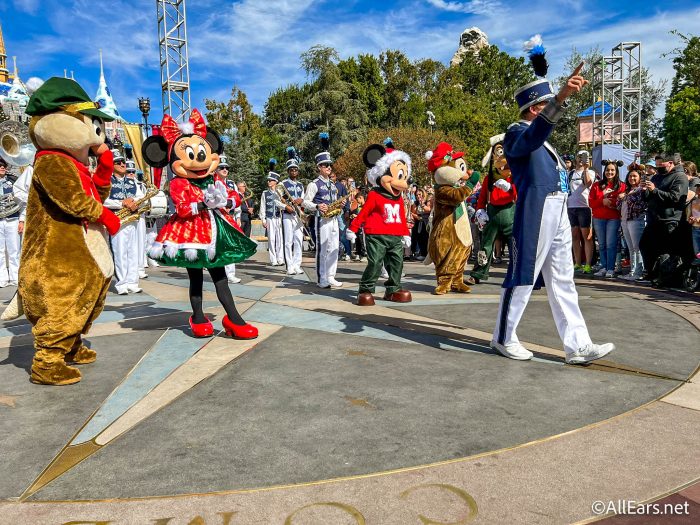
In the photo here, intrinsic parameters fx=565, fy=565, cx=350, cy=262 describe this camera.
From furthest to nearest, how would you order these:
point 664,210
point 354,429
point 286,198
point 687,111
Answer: point 687,111
point 286,198
point 664,210
point 354,429

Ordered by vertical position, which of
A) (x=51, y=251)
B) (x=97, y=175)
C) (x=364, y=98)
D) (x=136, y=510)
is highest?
(x=364, y=98)

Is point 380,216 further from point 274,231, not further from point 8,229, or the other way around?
point 8,229

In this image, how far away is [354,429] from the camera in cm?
283

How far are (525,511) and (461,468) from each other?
38 centimetres

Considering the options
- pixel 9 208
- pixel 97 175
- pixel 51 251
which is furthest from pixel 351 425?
pixel 9 208

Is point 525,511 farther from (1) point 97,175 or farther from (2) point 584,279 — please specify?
(2) point 584,279

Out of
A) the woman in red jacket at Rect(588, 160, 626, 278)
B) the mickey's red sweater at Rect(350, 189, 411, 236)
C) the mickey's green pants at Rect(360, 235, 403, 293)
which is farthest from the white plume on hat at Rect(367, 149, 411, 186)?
the woman in red jacket at Rect(588, 160, 626, 278)

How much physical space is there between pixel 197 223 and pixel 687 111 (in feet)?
101

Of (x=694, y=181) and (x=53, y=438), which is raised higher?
(x=694, y=181)

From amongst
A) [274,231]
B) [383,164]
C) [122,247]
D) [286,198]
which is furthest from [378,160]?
[274,231]

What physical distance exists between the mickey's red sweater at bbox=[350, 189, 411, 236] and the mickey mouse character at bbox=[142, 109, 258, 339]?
1861 millimetres

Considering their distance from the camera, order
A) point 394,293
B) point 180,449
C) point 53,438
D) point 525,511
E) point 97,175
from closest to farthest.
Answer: point 525,511 < point 180,449 < point 53,438 < point 97,175 < point 394,293

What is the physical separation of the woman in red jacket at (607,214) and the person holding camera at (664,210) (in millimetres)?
780

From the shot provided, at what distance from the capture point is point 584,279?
848 centimetres
